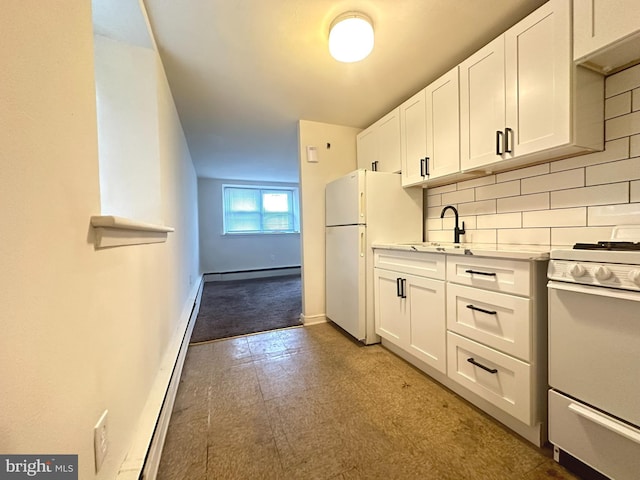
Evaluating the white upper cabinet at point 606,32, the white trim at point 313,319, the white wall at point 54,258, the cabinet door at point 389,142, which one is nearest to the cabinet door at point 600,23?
the white upper cabinet at point 606,32

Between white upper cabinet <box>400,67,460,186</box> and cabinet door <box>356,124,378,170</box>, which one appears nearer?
white upper cabinet <box>400,67,460,186</box>

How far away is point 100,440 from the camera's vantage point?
771 millimetres

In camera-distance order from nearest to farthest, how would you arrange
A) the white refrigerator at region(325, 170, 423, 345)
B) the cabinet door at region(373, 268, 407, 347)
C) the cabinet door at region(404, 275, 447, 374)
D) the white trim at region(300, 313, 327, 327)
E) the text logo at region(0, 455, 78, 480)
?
1. the text logo at region(0, 455, 78, 480)
2. the cabinet door at region(404, 275, 447, 374)
3. the cabinet door at region(373, 268, 407, 347)
4. the white refrigerator at region(325, 170, 423, 345)
5. the white trim at region(300, 313, 327, 327)

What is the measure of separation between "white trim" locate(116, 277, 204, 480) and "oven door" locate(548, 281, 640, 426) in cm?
169

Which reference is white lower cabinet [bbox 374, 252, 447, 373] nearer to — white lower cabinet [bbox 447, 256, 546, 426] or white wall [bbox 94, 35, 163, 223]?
white lower cabinet [bbox 447, 256, 546, 426]

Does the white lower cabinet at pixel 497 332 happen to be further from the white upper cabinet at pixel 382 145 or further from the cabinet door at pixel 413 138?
the white upper cabinet at pixel 382 145

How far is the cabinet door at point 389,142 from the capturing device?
2.34 meters

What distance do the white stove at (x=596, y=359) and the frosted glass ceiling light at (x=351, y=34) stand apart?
1.49 meters

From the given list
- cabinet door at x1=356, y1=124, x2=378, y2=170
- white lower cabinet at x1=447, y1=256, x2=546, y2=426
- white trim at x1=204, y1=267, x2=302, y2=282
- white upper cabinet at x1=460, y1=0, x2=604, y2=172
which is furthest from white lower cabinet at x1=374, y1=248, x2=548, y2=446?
white trim at x1=204, y1=267, x2=302, y2=282

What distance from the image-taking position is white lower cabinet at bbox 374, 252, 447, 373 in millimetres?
1616

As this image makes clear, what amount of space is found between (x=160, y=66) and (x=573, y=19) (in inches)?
93.4

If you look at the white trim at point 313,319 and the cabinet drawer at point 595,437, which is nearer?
the cabinet drawer at point 595,437

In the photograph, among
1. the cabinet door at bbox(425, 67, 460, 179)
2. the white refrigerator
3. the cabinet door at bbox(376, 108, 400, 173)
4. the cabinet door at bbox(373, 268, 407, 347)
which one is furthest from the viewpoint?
the cabinet door at bbox(376, 108, 400, 173)

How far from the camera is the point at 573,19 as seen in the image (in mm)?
1156
